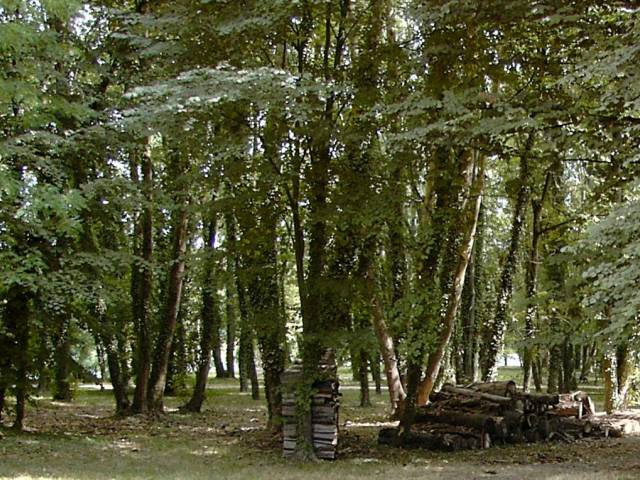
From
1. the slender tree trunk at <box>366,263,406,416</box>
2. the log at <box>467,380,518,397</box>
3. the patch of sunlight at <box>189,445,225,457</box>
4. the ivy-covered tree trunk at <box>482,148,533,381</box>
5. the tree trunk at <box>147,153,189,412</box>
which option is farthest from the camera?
the tree trunk at <box>147,153,189,412</box>

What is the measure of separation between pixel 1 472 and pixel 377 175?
22.4ft

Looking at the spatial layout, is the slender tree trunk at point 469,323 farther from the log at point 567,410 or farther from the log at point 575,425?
the log at point 575,425

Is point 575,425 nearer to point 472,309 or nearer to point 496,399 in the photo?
point 496,399

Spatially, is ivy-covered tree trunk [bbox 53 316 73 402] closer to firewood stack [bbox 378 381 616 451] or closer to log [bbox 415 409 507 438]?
firewood stack [bbox 378 381 616 451]

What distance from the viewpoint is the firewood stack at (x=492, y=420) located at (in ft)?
40.9

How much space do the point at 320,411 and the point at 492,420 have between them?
3.44 m

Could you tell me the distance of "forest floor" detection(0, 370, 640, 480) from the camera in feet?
31.6

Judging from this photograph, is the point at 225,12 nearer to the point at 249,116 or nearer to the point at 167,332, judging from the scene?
the point at 249,116

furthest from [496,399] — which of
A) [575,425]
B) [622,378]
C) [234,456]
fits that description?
[622,378]

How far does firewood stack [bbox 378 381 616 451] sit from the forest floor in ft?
1.06

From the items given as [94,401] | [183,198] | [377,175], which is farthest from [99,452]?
[94,401]

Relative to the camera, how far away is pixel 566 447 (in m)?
12.8

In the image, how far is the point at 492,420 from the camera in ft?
41.6

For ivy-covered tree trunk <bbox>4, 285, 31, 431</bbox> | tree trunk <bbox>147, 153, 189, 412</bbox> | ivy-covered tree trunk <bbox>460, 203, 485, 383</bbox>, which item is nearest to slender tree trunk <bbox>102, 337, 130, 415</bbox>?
tree trunk <bbox>147, 153, 189, 412</bbox>
